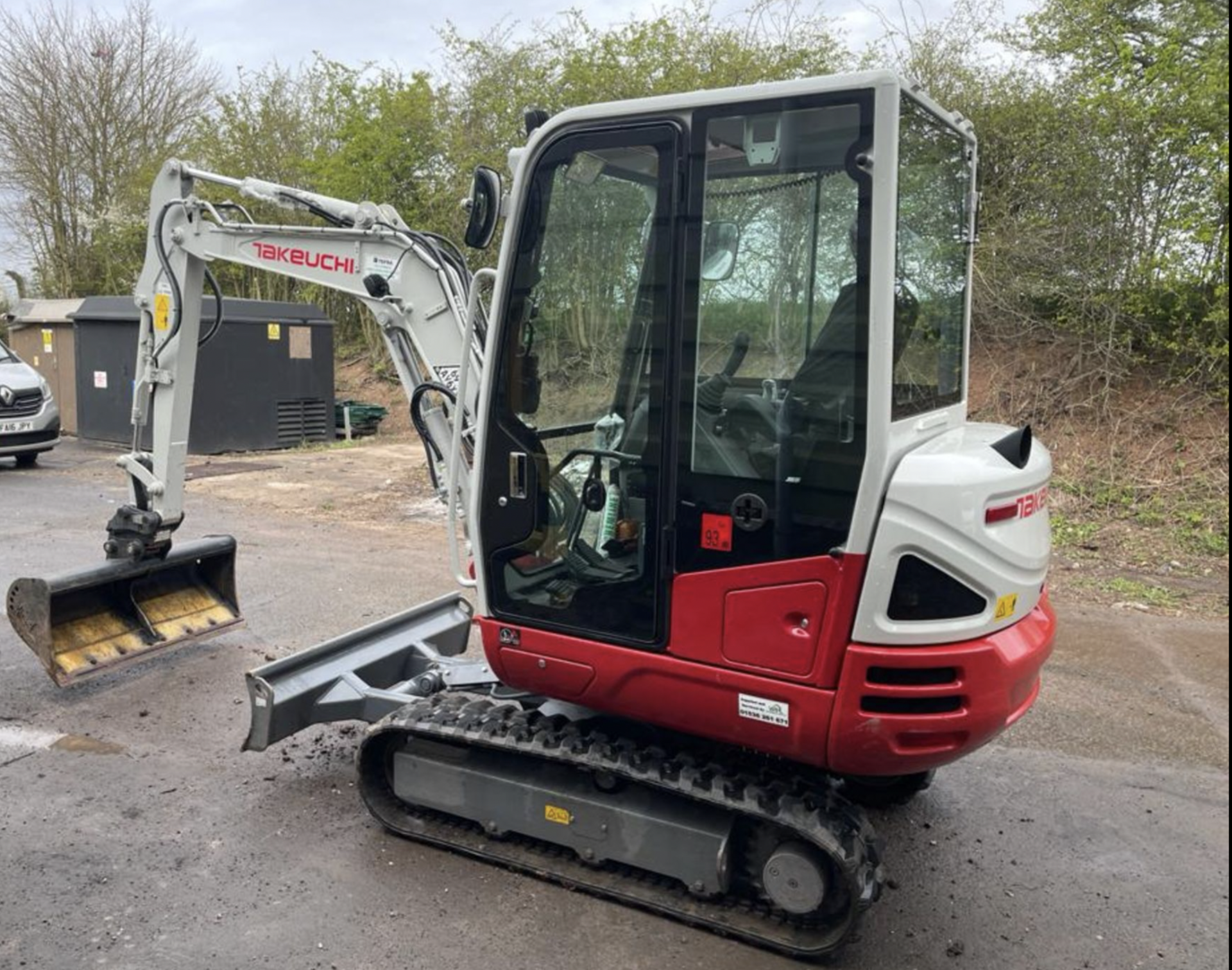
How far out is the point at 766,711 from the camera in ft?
9.19

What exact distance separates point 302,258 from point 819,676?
9.19 feet

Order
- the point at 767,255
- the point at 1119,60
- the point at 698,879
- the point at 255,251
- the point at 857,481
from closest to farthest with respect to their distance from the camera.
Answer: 1. the point at 857,481
2. the point at 767,255
3. the point at 698,879
4. the point at 255,251
5. the point at 1119,60

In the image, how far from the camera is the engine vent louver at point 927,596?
262 centimetres

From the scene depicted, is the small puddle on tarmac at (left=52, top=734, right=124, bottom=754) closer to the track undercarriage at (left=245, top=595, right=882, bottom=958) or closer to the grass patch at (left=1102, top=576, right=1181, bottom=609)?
the track undercarriage at (left=245, top=595, right=882, bottom=958)

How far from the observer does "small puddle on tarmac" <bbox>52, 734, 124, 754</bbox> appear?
421 centimetres

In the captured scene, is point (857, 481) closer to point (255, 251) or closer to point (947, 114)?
point (947, 114)

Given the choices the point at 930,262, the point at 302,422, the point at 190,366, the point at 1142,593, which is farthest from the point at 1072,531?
the point at 302,422

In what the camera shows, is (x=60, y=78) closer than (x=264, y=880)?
No

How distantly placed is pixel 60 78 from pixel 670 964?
71.4 feet

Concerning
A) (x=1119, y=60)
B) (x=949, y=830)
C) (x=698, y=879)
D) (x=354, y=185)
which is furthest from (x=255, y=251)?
(x=354, y=185)

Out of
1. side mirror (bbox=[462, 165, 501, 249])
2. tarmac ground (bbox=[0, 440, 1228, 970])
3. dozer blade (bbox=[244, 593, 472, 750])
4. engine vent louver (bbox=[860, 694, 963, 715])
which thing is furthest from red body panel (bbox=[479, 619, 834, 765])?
side mirror (bbox=[462, 165, 501, 249])

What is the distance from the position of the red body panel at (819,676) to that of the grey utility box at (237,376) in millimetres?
11344

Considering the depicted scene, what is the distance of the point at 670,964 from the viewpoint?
2902mm

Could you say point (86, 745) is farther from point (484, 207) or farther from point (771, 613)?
point (771, 613)
